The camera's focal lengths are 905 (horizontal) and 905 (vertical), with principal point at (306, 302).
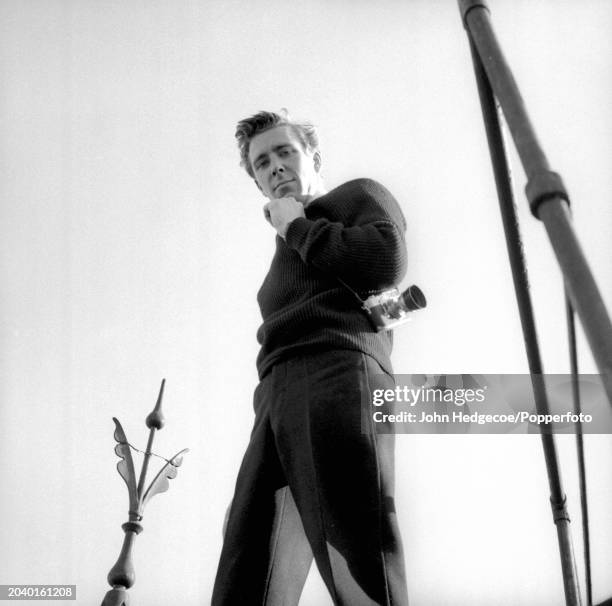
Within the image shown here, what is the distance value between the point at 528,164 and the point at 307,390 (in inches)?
37.1

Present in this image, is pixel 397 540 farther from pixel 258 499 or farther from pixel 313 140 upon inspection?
pixel 313 140

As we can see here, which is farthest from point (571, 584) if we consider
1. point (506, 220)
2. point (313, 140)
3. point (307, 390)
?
point (313, 140)

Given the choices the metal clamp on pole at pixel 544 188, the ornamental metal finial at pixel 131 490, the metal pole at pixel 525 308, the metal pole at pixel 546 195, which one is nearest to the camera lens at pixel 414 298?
the metal pole at pixel 525 308

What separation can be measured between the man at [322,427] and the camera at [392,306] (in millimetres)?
22

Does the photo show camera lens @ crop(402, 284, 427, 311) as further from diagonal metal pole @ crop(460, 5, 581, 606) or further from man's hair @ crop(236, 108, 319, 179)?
man's hair @ crop(236, 108, 319, 179)

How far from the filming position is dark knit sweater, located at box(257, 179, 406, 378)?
2.00 metres

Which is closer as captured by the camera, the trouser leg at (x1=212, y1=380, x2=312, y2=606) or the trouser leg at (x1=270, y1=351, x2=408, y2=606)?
the trouser leg at (x1=270, y1=351, x2=408, y2=606)

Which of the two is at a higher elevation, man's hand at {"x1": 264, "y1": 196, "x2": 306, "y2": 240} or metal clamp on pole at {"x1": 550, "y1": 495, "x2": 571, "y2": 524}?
man's hand at {"x1": 264, "y1": 196, "x2": 306, "y2": 240}

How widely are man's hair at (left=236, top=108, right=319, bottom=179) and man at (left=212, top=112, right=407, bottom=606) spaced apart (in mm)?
413

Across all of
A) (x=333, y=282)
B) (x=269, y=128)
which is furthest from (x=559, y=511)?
(x=269, y=128)

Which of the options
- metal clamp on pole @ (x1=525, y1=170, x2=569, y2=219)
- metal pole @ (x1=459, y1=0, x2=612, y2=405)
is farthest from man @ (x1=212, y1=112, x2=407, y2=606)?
metal clamp on pole @ (x1=525, y1=170, x2=569, y2=219)

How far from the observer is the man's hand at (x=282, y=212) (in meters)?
2.15

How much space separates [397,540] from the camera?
1749 millimetres

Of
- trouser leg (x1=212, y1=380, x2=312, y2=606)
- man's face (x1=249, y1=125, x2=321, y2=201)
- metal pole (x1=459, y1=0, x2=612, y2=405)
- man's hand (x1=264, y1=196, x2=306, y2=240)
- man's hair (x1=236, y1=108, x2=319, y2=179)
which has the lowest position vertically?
trouser leg (x1=212, y1=380, x2=312, y2=606)
